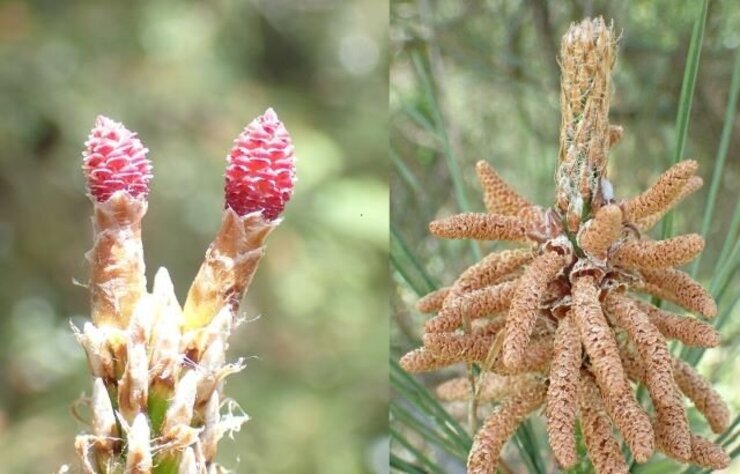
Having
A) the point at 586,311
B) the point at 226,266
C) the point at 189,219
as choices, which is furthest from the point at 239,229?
the point at 189,219

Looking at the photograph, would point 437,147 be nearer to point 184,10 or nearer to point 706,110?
point 706,110

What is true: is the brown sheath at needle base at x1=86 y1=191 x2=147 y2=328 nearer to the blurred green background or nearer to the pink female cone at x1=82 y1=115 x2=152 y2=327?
the pink female cone at x1=82 y1=115 x2=152 y2=327

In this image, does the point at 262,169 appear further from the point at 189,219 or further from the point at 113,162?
the point at 189,219

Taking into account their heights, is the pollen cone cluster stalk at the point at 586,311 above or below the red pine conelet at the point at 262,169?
below

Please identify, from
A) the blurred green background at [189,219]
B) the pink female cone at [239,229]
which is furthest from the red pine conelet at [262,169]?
the blurred green background at [189,219]

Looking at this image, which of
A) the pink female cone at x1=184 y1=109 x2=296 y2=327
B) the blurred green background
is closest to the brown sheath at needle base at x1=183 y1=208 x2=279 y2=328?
the pink female cone at x1=184 y1=109 x2=296 y2=327

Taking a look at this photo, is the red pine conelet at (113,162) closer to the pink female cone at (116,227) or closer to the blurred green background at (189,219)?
the pink female cone at (116,227)

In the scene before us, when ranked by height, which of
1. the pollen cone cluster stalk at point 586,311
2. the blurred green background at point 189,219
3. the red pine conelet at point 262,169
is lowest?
the pollen cone cluster stalk at point 586,311
